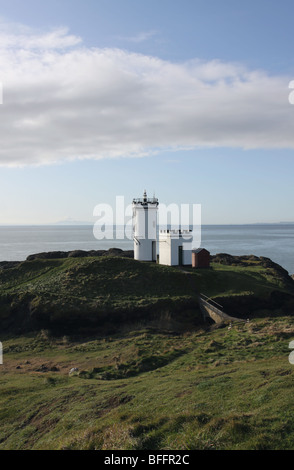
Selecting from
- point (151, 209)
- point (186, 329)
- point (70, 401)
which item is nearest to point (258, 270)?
point (151, 209)

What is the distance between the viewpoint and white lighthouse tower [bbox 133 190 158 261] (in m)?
45.5

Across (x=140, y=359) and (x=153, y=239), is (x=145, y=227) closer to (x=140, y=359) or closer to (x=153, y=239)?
(x=153, y=239)

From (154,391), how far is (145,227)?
30811 millimetres

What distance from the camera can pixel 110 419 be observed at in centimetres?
1226

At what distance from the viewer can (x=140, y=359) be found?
2269 cm

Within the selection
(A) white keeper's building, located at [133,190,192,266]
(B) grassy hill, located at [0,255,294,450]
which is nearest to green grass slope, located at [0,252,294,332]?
(B) grassy hill, located at [0,255,294,450]

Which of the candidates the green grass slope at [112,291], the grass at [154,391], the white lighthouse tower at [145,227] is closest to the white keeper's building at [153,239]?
the white lighthouse tower at [145,227]

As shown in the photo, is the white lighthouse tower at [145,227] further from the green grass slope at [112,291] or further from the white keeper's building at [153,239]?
the green grass slope at [112,291]

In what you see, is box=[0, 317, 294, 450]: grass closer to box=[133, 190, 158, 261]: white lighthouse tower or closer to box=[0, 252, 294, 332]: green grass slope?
box=[0, 252, 294, 332]: green grass slope

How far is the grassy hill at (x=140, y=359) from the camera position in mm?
10750

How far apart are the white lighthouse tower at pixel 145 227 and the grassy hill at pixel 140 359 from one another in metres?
4.24

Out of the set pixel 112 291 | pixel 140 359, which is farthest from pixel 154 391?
pixel 112 291

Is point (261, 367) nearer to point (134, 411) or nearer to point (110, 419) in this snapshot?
point (134, 411)

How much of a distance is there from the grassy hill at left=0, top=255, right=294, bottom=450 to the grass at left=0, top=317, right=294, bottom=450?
0.06 metres
